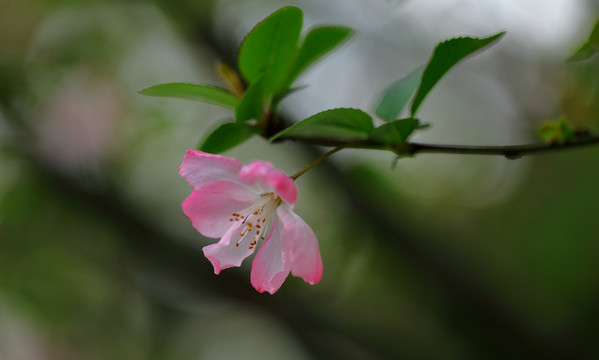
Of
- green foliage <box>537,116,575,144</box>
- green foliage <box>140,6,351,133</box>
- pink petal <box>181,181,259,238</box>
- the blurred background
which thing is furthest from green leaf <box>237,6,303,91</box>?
the blurred background

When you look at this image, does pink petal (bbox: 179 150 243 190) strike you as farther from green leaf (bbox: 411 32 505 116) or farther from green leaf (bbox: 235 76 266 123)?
green leaf (bbox: 411 32 505 116)

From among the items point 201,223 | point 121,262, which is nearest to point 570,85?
point 201,223

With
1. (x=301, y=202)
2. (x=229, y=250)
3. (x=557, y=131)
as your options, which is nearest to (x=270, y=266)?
(x=229, y=250)

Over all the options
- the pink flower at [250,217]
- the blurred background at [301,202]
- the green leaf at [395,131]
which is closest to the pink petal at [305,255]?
the pink flower at [250,217]

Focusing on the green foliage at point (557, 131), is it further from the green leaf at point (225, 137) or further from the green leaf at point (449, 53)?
the green leaf at point (225, 137)

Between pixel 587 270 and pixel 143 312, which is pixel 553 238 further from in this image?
pixel 143 312

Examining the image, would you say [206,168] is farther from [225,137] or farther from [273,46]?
[273,46]
